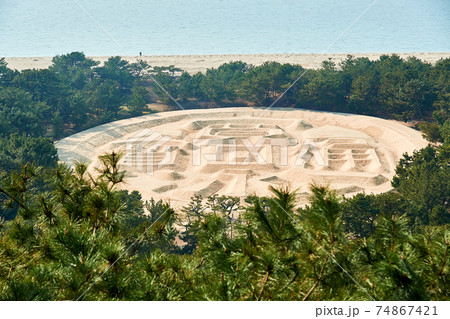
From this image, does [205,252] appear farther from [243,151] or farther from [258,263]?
[243,151]

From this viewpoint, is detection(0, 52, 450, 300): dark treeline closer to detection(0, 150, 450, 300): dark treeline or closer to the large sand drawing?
detection(0, 150, 450, 300): dark treeline

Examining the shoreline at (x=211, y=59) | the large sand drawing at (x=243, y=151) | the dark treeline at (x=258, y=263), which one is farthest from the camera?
the shoreline at (x=211, y=59)

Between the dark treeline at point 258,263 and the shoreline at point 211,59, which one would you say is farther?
the shoreline at point 211,59

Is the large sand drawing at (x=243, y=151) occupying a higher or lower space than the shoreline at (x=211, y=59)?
lower

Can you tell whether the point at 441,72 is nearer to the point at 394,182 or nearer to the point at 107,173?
the point at 394,182

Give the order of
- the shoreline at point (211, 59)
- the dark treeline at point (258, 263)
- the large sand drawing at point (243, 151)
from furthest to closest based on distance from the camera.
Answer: the shoreline at point (211, 59)
the large sand drawing at point (243, 151)
the dark treeline at point (258, 263)

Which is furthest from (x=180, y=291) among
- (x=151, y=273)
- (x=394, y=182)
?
(x=394, y=182)

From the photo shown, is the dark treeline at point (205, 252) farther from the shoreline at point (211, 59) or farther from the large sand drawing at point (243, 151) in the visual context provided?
the shoreline at point (211, 59)

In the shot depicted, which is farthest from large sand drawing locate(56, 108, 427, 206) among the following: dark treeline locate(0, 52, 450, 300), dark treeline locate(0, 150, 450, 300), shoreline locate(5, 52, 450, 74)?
shoreline locate(5, 52, 450, 74)

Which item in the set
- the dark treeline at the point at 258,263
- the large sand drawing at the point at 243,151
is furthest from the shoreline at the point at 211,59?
the dark treeline at the point at 258,263
